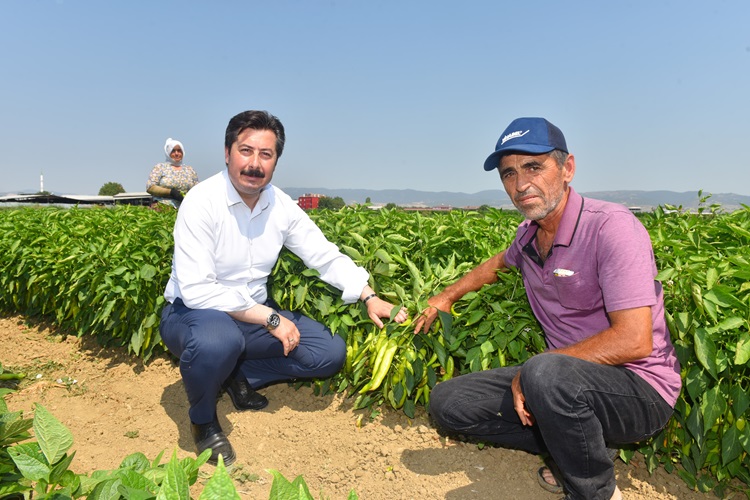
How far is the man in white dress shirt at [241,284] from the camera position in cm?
321

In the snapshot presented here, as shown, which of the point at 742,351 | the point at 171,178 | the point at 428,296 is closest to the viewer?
the point at 742,351

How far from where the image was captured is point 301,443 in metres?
3.25

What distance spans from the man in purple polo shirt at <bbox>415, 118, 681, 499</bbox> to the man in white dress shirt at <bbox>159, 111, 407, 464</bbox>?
751 millimetres

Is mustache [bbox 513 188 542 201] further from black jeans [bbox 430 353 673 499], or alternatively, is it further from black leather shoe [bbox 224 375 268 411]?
black leather shoe [bbox 224 375 268 411]

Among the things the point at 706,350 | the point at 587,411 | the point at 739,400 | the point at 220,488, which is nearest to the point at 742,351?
the point at 706,350

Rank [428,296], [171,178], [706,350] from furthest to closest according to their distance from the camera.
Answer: [171,178] → [428,296] → [706,350]

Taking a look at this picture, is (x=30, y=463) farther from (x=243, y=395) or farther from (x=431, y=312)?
(x=243, y=395)

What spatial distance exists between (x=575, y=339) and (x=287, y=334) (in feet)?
5.21

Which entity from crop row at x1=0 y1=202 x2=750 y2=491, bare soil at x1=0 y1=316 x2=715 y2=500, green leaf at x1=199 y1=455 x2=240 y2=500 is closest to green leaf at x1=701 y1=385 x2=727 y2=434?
crop row at x1=0 y1=202 x2=750 y2=491

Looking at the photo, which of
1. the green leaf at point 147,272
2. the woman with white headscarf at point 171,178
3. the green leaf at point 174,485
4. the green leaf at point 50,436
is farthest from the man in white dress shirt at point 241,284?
the woman with white headscarf at point 171,178

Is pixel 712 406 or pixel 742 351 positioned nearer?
pixel 742 351

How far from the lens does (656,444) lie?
9.12 ft

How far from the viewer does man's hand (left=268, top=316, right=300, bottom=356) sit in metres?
3.32

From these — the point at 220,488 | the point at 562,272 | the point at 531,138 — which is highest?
the point at 531,138
